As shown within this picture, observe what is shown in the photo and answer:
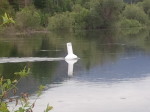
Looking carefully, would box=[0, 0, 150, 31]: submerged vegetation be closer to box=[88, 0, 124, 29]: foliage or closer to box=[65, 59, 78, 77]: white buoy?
box=[88, 0, 124, 29]: foliage

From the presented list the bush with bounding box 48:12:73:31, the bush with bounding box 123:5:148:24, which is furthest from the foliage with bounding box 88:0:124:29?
the bush with bounding box 123:5:148:24

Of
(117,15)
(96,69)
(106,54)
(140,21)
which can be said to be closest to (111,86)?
(96,69)

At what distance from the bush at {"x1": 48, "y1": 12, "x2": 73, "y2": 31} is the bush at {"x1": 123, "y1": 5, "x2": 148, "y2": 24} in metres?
14.9

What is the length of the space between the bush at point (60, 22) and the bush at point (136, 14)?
14882mm

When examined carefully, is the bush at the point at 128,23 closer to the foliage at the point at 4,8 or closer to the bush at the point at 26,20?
the bush at the point at 26,20

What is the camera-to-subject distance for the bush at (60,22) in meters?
71.3

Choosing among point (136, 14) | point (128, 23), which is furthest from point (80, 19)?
point (136, 14)

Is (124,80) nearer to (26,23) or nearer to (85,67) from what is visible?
(85,67)

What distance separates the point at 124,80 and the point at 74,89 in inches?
120

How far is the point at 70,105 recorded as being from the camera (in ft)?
43.3

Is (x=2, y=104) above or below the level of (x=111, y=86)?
above

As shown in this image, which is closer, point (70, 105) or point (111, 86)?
point (70, 105)

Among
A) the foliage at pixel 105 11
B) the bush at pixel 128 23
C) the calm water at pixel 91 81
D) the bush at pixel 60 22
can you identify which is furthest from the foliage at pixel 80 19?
the calm water at pixel 91 81

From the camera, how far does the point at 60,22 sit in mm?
72250
